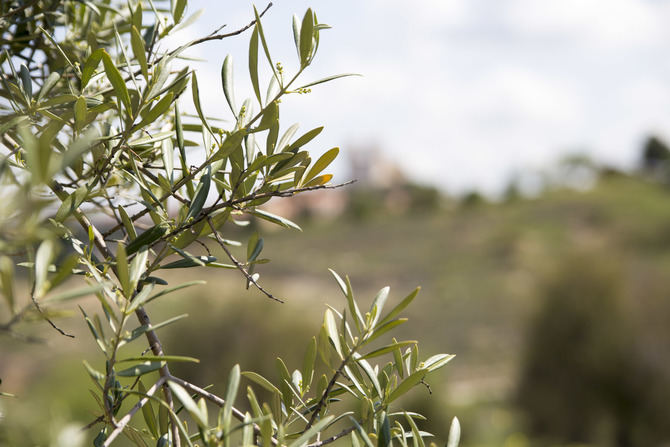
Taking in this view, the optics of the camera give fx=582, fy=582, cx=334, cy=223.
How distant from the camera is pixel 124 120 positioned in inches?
15.5

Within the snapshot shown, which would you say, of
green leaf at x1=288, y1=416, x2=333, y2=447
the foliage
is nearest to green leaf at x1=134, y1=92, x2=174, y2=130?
the foliage

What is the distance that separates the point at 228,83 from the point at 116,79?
8 cm

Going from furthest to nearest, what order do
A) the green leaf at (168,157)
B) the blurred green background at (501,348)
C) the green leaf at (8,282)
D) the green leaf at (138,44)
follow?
the blurred green background at (501,348) < the green leaf at (168,157) < the green leaf at (138,44) < the green leaf at (8,282)

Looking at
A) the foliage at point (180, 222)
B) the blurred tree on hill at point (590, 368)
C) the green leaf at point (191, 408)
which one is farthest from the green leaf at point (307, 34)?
the blurred tree on hill at point (590, 368)

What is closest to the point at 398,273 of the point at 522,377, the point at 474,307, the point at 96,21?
the point at 474,307

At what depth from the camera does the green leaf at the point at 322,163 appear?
0.41 metres

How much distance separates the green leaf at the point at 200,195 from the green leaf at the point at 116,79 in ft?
0.20

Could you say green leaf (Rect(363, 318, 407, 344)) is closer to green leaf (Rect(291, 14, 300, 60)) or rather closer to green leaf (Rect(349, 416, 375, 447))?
green leaf (Rect(349, 416, 375, 447))

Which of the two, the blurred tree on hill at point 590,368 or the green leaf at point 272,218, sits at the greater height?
the green leaf at point 272,218

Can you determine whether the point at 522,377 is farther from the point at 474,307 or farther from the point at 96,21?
the point at 96,21

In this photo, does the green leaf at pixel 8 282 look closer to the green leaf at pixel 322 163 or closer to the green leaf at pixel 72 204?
the green leaf at pixel 72 204

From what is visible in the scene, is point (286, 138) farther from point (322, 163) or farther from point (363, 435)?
point (363, 435)

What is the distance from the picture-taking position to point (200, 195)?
39cm

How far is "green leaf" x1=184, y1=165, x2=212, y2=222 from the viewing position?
0.38 metres
